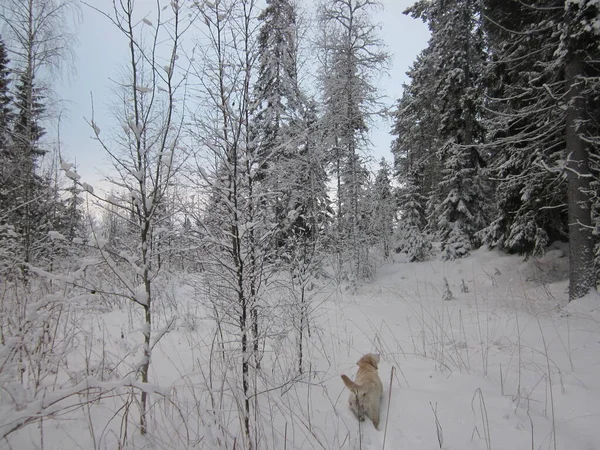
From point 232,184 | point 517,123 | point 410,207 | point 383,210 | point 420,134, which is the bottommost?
point 232,184

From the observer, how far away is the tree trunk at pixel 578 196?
529 centimetres

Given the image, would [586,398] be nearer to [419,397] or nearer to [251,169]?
[419,397]

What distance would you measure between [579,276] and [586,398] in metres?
4.54

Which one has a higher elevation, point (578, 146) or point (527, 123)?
point (527, 123)

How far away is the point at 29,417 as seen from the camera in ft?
3.22

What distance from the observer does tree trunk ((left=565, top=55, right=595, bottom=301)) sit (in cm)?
529

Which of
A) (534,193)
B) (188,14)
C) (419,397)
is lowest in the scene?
(419,397)

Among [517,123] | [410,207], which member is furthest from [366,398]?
[410,207]

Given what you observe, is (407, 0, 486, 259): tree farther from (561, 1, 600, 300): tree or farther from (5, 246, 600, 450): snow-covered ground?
(5, 246, 600, 450): snow-covered ground

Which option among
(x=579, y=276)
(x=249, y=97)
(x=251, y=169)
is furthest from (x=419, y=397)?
(x=579, y=276)

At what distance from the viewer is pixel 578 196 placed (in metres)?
5.45

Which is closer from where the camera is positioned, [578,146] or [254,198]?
[254,198]

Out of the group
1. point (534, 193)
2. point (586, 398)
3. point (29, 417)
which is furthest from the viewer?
point (534, 193)

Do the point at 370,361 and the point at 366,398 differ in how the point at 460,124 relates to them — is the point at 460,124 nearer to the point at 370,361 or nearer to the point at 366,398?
the point at 370,361
